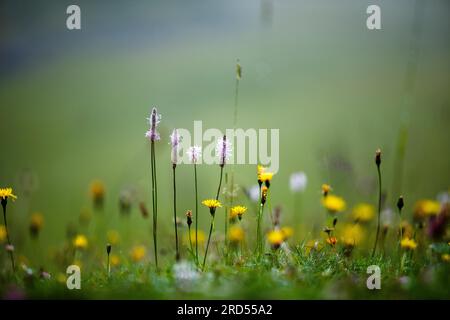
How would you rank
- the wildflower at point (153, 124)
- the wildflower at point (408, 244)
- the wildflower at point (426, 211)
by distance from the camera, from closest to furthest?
the wildflower at point (153, 124)
the wildflower at point (408, 244)
the wildflower at point (426, 211)

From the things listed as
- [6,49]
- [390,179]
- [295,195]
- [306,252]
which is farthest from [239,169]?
[6,49]

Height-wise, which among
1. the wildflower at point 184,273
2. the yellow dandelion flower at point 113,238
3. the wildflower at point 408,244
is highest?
the wildflower at point 408,244

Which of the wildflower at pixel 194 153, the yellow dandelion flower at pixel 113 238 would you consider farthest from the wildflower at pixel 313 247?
the yellow dandelion flower at pixel 113 238

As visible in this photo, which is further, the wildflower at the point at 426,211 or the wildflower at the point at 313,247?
the wildflower at the point at 426,211

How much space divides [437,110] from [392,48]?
10.3 feet

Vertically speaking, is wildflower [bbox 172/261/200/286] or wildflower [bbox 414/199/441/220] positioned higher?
wildflower [bbox 414/199/441/220]

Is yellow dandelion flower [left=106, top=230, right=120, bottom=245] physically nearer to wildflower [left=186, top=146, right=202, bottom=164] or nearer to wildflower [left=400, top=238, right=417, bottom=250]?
wildflower [left=186, top=146, right=202, bottom=164]

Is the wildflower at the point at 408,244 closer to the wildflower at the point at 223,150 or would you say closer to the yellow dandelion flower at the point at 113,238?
the wildflower at the point at 223,150

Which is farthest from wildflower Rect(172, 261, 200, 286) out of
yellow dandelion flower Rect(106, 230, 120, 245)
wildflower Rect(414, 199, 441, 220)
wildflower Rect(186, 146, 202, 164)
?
yellow dandelion flower Rect(106, 230, 120, 245)

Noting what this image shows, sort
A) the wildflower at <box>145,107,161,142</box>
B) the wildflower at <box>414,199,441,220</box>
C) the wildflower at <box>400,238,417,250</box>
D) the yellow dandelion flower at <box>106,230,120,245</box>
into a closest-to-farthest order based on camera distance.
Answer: the wildflower at <box>145,107,161,142</box>
the wildflower at <box>400,238,417,250</box>
the wildflower at <box>414,199,441,220</box>
the yellow dandelion flower at <box>106,230,120,245</box>

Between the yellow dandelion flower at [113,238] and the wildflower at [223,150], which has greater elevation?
the wildflower at [223,150]

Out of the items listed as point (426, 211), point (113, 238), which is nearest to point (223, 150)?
point (426, 211)

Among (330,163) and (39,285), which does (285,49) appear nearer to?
(330,163)
